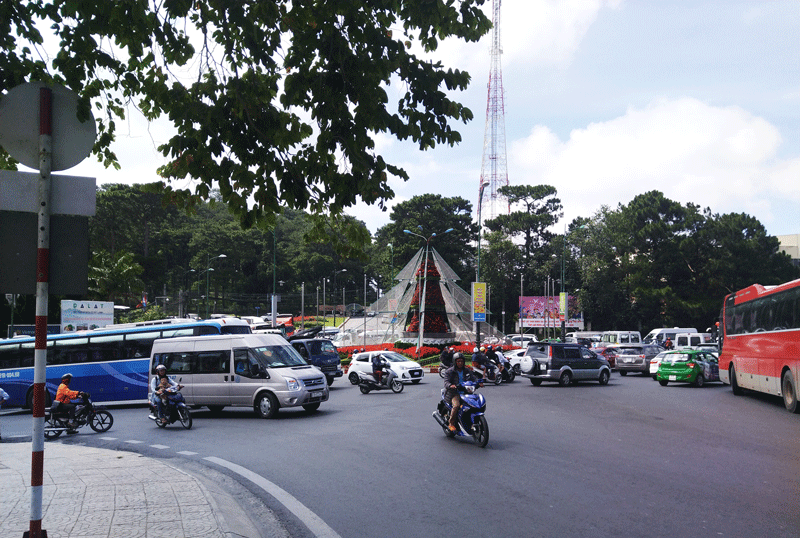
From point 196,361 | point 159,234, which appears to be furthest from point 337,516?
point 159,234

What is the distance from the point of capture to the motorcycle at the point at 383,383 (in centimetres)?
2448

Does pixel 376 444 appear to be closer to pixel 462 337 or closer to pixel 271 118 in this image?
pixel 271 118

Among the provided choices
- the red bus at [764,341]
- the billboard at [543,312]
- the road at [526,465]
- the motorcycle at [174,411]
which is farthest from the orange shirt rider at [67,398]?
the billboard at [543,312]

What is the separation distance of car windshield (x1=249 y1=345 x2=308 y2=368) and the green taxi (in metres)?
15.2

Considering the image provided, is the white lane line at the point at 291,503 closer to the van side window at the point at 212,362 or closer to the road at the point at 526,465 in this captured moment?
the road at the point at 526,465

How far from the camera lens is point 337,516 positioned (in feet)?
22.5

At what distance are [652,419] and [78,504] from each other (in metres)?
12.3

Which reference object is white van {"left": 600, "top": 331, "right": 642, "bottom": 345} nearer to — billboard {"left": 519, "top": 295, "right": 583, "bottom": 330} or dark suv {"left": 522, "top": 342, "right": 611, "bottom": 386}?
dark suv {"left": 522, "top": 342, "right": 611, "bottom": 386}

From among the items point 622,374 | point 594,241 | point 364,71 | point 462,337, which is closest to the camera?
point 364,71

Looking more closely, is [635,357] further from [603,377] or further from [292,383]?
[292,383]

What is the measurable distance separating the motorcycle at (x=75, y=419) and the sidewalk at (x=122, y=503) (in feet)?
17.2

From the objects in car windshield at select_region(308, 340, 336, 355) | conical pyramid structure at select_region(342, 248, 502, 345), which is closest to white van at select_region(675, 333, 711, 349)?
conical pyramid structure at select_region(342, 248, 502, 345)

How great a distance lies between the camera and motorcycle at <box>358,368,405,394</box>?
24484 mm

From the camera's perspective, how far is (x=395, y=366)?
88.7 ft
